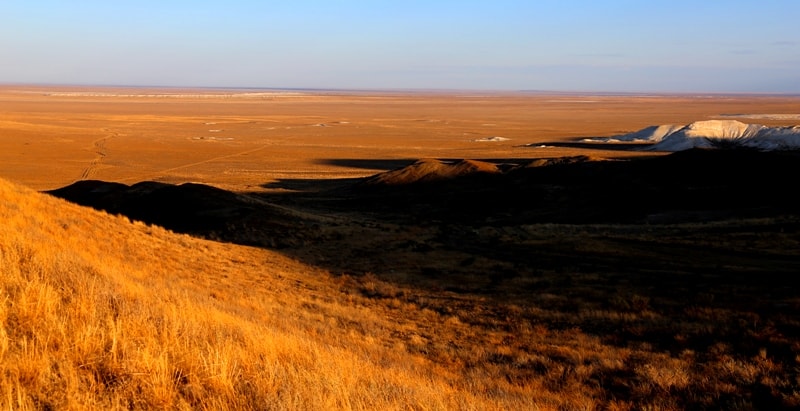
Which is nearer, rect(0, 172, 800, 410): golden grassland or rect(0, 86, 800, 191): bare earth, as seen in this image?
rect(0, 172, 800, 410): golden grassland

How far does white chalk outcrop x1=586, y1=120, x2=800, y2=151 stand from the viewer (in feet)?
211

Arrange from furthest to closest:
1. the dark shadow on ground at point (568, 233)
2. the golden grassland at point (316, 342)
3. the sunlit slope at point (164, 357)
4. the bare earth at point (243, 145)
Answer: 1. the bare earth at point (243, 145)
2. the dark shadow on ground at point (568, 233)
3. the golden grassland at point (316, 342)
4. the sunlit slope at point (164, 357)

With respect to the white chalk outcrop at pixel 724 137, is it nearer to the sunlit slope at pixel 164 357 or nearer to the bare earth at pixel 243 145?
the bare earth at pixel 243 145

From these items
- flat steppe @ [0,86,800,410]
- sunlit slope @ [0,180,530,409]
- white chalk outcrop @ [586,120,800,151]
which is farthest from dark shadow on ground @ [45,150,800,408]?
white chalk outcrop @ [586,120,800,151]

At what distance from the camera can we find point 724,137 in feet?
223

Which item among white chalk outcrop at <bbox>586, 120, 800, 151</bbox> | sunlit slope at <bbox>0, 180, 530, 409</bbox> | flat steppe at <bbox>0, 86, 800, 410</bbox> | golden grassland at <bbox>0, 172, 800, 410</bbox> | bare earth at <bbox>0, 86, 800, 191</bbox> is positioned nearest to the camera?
sunlit slope at <bbox>0, 180, 530, 409</bbox>

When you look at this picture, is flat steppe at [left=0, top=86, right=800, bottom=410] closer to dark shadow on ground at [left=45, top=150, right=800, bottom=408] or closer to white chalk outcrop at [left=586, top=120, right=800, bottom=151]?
dark shadow on ground at [left=45, top=150, right=800, bottom=408]

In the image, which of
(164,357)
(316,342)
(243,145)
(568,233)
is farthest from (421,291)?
(243,145)

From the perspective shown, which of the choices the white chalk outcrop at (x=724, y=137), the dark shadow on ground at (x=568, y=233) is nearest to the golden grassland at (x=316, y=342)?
the dark shadow on ground at (x=568, y=233)

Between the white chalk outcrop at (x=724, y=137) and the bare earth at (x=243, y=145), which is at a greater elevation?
the white chalk outcrop at (x=724, y=137)

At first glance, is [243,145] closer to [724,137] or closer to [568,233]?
[724,137]

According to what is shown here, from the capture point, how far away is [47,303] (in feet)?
19.6

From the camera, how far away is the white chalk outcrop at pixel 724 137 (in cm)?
6419

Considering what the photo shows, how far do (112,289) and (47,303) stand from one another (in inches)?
67.1
